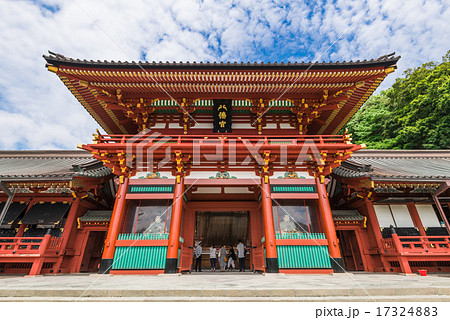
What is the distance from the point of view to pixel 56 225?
35.0ft

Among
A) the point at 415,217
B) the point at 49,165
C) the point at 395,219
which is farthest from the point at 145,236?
the point at 415,217

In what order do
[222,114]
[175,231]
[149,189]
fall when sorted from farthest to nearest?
1. [222,114]
2. [149,189]
3. [175,231]

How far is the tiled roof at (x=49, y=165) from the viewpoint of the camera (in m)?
10.1

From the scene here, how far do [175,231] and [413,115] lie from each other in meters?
27.5

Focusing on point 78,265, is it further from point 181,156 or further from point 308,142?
point 308,142

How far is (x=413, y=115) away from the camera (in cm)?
2375

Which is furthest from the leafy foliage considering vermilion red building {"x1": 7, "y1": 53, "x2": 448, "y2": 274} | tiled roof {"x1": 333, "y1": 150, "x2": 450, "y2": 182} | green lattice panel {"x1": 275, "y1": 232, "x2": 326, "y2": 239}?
green lattice panel {"x1": 275, "y1": 232, "x2": 326, "y2": 239}

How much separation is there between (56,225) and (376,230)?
49.4ft

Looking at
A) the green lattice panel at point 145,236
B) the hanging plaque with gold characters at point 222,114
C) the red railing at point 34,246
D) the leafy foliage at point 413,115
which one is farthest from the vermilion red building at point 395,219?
the red railing at point 34,246

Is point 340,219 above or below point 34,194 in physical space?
below

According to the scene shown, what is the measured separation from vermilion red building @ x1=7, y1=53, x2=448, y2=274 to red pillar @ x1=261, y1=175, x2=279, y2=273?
0.13 feet

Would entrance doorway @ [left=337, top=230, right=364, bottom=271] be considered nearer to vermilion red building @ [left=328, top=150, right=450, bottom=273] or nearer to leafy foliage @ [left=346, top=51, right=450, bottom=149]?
vermilion red building @ [left=328, top=150, right=450, bottom=273]

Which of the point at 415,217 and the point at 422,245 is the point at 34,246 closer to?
the point at 422,245
